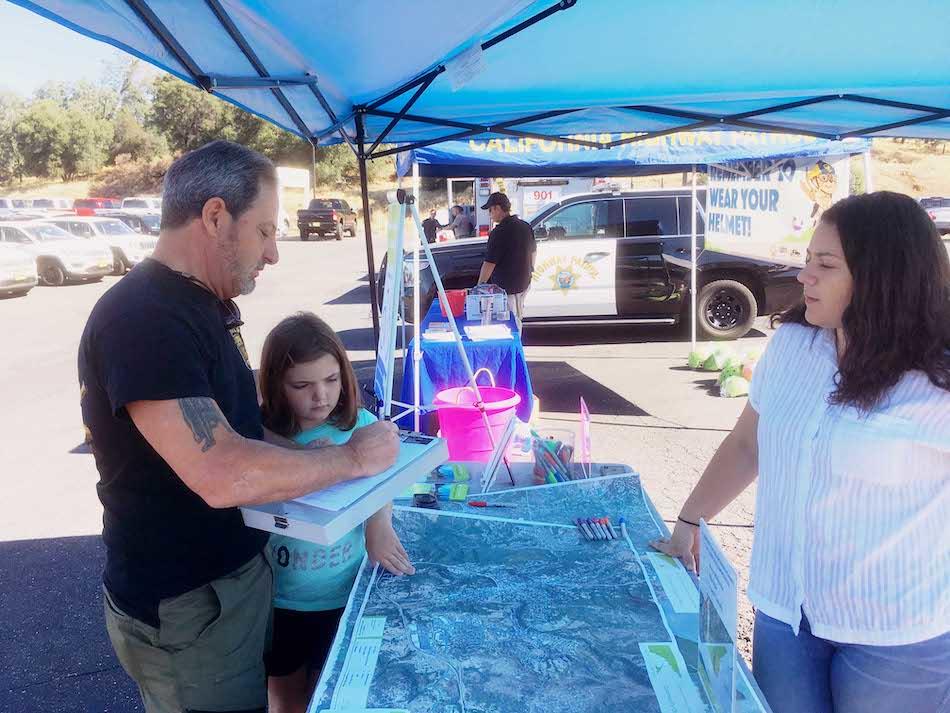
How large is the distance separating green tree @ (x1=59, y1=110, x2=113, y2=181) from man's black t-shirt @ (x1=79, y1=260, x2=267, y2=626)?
2243 inches

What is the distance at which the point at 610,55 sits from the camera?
2.81m

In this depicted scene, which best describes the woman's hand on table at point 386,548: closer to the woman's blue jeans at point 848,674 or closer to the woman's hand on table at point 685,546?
the woman's hand on table at point 685,546

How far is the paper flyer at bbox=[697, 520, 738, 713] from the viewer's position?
107 cm

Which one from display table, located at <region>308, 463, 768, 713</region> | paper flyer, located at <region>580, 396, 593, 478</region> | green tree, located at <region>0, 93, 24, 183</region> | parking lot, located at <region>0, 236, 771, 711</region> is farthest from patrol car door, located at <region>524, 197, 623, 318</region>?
green tree, located at <region>0, 93, 24, 183</region>

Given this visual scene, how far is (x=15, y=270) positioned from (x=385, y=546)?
15222 mm

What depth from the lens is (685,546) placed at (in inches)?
70.3

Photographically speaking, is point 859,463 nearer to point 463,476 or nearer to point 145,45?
point 463,476

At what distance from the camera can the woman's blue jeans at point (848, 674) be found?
1.32 metres

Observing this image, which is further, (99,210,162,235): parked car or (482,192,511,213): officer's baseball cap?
(99,210,162,235): parked car

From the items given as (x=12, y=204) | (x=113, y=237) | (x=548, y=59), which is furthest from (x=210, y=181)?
(x=12, y=204)

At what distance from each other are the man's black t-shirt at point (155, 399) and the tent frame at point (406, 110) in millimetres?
903

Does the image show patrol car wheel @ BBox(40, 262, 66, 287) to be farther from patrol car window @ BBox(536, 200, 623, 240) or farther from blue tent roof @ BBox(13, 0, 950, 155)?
blue tent roof @ BBox(13, 0, 950, 155)

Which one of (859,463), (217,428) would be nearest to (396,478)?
(217,428)

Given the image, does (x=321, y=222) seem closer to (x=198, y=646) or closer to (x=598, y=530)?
(x=598, y=530)
